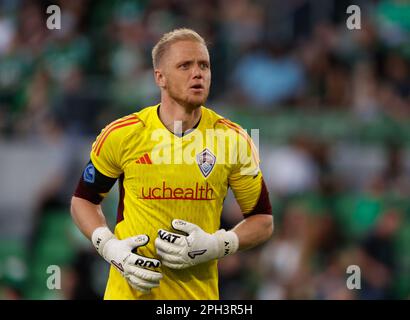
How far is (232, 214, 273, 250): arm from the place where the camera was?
5887 mm

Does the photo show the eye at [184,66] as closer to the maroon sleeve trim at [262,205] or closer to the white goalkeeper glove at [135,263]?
the maroon sleeve trim at [262,205]

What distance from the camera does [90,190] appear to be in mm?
6016

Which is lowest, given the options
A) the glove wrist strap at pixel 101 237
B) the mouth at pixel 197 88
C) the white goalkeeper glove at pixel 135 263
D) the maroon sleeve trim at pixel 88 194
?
the white goalkeeper glove at pixel 135 263

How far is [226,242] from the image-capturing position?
18.8 ft

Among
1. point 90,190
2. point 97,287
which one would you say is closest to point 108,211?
point 97,287

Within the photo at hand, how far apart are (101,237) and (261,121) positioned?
6.12 metres

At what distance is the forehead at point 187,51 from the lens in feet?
18.8

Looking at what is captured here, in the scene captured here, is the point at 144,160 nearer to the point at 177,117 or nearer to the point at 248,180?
the point at 177,117

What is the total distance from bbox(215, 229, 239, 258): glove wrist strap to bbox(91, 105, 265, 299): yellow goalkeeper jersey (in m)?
0.14

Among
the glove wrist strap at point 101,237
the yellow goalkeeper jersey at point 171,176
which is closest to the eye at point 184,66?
the yellow goalkeeper jersey at point 171,176

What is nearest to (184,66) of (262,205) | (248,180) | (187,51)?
(187,51)

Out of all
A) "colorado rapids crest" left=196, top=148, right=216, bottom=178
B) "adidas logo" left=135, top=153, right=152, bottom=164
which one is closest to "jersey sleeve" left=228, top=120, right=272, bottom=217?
"colorado rapids crest" left=196, top=148, right=216, bottom=178

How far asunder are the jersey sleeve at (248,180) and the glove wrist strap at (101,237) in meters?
0.81

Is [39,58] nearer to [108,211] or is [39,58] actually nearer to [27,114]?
[27,114]
